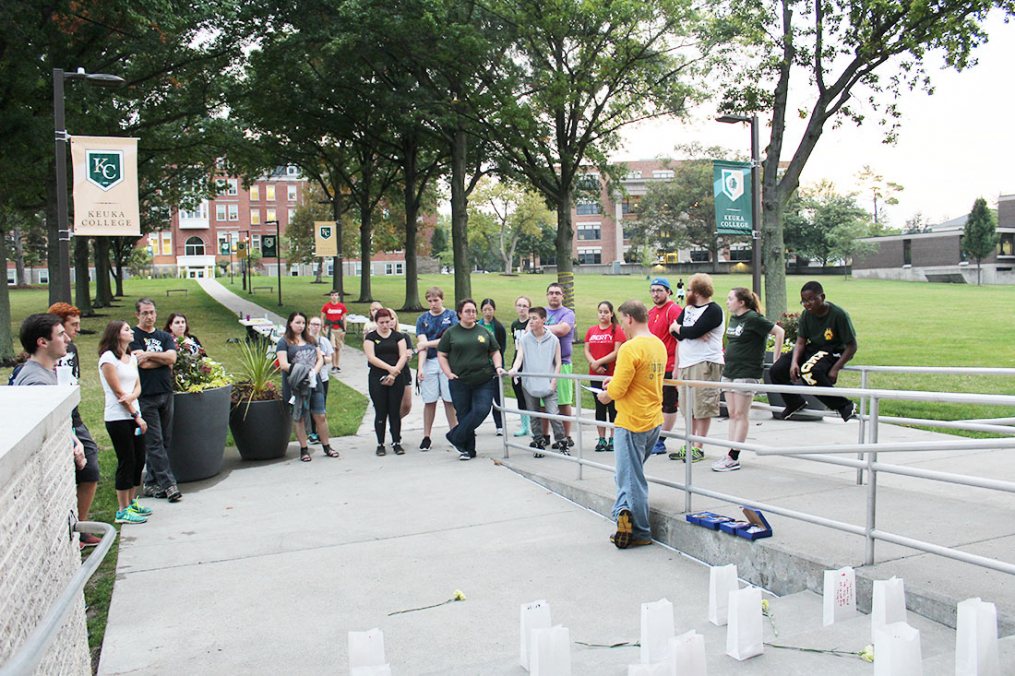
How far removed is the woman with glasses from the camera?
8.71 metres

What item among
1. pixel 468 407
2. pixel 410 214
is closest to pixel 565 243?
pixel 410 214

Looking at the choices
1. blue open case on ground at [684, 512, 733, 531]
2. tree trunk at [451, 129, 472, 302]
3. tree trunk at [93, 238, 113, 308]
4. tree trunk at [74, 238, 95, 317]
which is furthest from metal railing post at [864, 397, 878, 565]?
tree trunk at [93, 238, 113, 308]

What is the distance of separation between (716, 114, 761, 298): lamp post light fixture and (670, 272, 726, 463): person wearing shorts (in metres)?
8.06

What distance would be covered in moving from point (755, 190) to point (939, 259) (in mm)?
57884

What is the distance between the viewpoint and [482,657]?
4.01 metres

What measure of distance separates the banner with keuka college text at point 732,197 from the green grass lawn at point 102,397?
24.9 ft

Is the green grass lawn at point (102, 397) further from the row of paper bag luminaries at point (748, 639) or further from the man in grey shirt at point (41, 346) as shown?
the row of paper bag luminaries at point (748, 639)

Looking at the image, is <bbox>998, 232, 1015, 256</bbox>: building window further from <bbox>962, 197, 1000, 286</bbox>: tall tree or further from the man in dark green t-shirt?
the man in dark green t-shirt

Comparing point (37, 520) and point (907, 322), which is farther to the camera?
point (907, 322)

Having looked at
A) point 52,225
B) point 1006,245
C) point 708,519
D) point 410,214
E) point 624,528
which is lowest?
point 624,528

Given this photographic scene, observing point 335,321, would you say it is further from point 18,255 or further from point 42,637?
point 18,255

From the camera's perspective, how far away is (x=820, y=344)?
670 cm

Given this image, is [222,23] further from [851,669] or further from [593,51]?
[851,669]

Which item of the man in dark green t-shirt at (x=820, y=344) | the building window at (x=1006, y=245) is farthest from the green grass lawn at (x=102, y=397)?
the building window at (x=1006, y=245)
